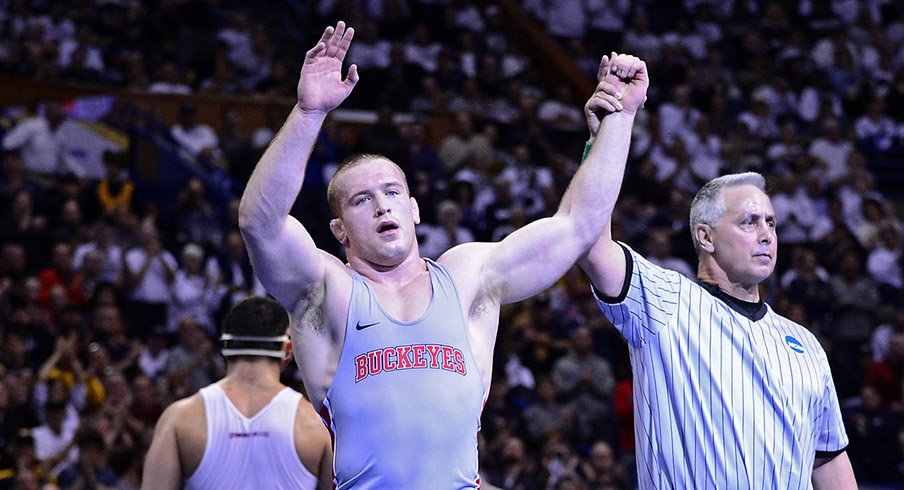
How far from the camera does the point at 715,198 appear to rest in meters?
5.00

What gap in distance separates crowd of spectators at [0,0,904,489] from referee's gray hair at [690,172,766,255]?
5354 millimetres

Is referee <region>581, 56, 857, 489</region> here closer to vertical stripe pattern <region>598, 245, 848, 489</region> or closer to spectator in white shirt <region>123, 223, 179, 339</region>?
vertical stripe pattern <region>598, 245, 848, 489</region>

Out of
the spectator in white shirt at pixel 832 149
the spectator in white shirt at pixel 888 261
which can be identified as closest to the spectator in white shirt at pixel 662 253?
the spectator in white shirt at pixel 888 261

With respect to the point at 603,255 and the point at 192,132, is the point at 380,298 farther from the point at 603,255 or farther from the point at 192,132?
the point at 192,132

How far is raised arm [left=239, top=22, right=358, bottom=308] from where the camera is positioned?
3.81 m

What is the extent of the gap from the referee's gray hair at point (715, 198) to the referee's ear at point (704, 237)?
12mm

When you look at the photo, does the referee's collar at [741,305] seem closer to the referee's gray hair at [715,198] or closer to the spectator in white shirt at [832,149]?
the referee's gray hair at [715,198]

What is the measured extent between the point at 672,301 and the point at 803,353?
0.57 metres

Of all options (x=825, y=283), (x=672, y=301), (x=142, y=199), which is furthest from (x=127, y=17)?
(x=672, y=301)

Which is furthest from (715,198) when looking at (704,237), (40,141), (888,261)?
(888,261)

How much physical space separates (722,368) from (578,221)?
0.84 m

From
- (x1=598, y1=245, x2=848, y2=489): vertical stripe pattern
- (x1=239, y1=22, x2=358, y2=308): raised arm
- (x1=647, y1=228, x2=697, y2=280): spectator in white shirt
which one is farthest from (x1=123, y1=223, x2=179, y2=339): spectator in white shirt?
(x1=239, y1=22, x2=358, y2=308): raised arm

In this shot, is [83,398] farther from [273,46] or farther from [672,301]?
[273,46]

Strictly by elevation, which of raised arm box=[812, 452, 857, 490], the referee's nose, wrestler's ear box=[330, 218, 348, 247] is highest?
wrestler's ear box=[330, 218, 348, 247]
